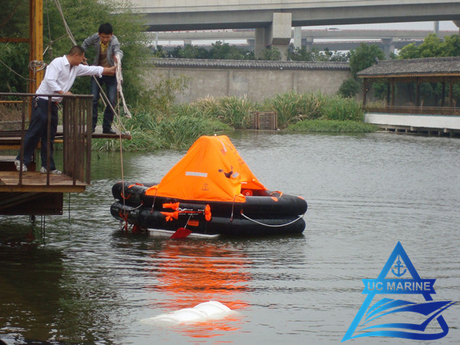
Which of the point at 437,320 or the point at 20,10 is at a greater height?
the point at 20,10

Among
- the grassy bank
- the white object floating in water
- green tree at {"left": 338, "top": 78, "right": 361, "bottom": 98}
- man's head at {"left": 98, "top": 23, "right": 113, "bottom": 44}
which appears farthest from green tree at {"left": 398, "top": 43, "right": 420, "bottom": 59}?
the white object floating in water

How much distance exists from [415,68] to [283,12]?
1749 centimetres

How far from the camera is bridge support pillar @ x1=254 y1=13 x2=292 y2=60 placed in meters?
62.2

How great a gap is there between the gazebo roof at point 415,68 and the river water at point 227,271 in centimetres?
2871

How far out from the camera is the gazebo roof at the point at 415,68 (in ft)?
149

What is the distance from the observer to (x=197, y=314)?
7.73m

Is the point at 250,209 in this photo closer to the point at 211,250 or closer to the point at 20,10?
the point at 211,250

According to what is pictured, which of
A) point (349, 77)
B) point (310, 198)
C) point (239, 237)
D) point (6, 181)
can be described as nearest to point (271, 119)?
point (349, 77)

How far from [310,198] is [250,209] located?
4942 mm

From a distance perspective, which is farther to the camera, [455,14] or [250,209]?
[455,14]

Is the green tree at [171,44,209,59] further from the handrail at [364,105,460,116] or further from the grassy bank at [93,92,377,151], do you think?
the handrail at [364,105,460,116]

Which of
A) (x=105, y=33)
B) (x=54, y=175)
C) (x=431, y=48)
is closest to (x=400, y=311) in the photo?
(x=54, y=175)

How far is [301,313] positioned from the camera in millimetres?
8031

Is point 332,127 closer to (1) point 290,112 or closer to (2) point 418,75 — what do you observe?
(1) point 290,112
